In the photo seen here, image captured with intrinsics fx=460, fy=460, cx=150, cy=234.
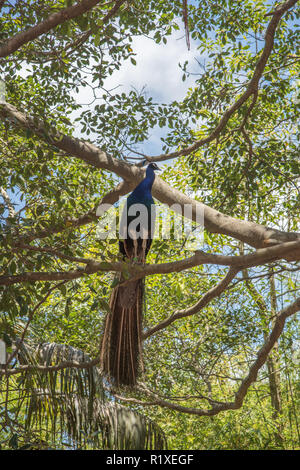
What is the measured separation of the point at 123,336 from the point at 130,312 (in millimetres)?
189

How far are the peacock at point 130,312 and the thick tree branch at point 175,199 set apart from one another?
0.16 meters

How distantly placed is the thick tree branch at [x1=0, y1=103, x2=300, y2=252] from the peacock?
0.16m

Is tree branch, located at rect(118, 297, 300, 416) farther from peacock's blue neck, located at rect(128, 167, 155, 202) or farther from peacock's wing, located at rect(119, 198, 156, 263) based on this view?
peacock's blue neck, located at rect(128, 167, 155, 202)

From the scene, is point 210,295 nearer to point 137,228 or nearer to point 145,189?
point 137,228

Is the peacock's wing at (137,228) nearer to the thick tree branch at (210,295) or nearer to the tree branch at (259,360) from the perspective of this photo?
the thick tree branch at (210,295)

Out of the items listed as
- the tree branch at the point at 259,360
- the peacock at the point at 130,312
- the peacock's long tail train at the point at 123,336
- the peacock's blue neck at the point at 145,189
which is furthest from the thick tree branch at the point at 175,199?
the peacock's long tail train at the point at 123,336

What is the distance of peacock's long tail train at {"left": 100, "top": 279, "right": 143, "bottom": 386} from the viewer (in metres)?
3.25

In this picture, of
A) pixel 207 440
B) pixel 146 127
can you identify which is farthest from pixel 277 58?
pixel 207 440

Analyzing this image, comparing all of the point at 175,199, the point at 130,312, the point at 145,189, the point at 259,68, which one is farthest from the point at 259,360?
the point at 259,68

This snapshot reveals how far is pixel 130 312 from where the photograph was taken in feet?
A: 11.3

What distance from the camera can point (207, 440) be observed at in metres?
4.84

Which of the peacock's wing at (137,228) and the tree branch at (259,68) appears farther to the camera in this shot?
the peacock's wing at (137,228)

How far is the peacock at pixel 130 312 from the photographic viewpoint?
3.26 metres
